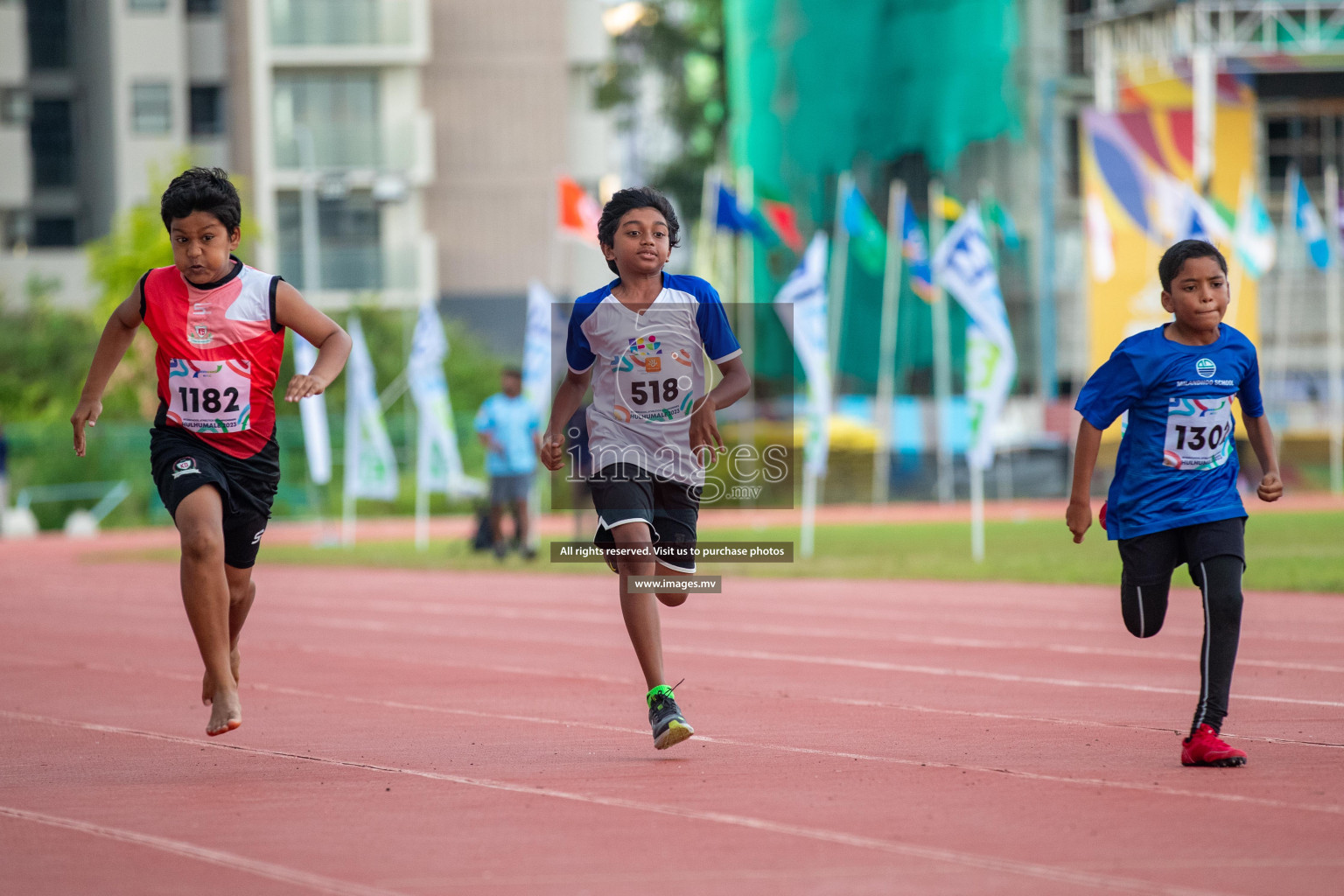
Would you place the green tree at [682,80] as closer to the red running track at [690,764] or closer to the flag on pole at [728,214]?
the flag on pole at [728,214]

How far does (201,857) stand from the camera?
4.87 metres

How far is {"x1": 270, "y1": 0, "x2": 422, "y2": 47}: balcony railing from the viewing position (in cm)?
4434

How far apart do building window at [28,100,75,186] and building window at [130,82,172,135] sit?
188 inches

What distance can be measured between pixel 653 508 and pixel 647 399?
0.42 meters

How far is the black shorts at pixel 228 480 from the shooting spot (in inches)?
260

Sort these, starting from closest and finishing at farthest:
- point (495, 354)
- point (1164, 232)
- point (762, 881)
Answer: point (762, 881) → point (1164, 232) → point (495, 354)

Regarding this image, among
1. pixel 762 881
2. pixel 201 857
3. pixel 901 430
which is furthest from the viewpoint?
pixel 901 430

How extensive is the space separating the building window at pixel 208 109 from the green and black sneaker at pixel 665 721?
43708mm

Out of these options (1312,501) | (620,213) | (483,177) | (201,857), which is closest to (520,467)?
(620,213)

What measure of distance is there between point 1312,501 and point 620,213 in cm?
2628

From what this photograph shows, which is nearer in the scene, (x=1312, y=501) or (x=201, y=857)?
(x=201, y=857)

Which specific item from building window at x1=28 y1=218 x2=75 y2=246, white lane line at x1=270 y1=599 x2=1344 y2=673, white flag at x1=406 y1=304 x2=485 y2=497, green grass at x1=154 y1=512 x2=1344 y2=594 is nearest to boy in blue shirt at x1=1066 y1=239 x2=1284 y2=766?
white lane line at x1=270 y1=599 x2=1344 y2=673

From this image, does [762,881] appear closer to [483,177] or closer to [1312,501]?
[1312,501]

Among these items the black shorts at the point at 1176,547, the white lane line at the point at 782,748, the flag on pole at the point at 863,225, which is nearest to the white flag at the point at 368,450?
the flag on pole at the point at 863,225
